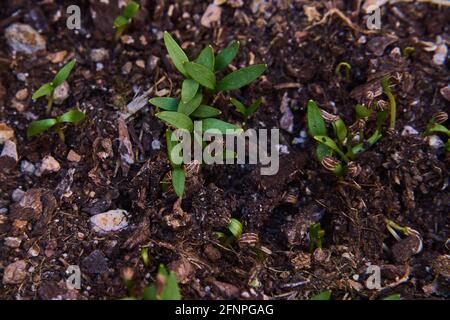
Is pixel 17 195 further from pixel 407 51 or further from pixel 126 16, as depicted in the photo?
pixel 407 51

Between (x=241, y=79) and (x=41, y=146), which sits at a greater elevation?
(x=241, y=79)

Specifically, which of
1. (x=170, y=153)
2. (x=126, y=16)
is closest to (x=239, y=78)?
(x=170, y=153)

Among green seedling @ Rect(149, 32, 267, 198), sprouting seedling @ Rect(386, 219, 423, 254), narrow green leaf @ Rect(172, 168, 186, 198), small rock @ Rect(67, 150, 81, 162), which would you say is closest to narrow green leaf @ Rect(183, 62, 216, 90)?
green seedling @ Rect(149, 32, 267, 198)

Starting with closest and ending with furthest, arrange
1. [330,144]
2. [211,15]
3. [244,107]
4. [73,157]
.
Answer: [330,144], [73,157], [244,107], [211,15]

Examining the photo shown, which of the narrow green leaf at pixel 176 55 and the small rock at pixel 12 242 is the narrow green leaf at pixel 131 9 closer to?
the narrow green leaf at pixel 176 55

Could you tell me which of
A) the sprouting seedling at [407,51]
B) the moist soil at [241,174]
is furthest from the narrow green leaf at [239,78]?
the sprouting seedling at [407,51]

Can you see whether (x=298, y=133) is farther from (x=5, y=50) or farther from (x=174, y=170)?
(x=5, y=50)

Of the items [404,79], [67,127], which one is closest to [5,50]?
[67,127]
